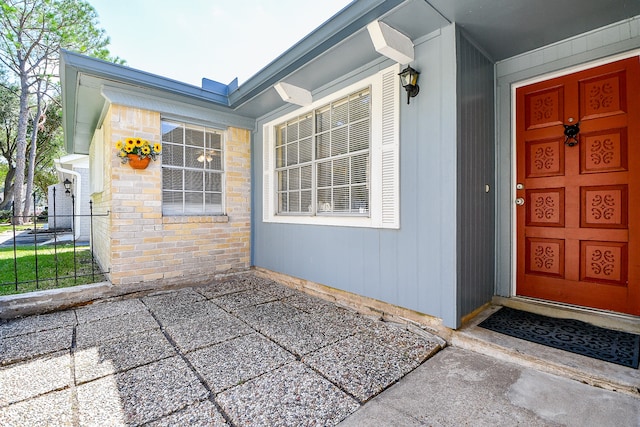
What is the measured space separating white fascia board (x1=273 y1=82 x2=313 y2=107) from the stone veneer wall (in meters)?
1.43

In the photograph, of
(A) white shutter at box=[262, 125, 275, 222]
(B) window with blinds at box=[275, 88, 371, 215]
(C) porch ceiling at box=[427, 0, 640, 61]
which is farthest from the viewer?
(A) white shutter at box=[262, 125, 275, 222]

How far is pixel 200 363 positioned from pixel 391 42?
9.39ft

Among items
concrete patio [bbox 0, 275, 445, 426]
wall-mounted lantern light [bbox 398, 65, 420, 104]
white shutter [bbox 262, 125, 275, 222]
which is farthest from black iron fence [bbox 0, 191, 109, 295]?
wall-mounted lantern light [bbox 398, 65, 420, 104]

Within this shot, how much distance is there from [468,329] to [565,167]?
1678 millimetres

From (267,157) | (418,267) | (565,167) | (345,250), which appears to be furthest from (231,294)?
(565,167)

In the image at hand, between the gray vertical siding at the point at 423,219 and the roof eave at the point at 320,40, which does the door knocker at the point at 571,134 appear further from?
the roof eave at the point at 320,40

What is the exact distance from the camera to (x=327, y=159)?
3586 mm

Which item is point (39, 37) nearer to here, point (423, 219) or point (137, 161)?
point (137, 161)

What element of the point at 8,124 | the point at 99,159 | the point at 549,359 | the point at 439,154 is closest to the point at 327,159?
the point at 439,154

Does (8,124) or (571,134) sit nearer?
(571,134)

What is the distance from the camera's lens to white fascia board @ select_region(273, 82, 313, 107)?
3520mm

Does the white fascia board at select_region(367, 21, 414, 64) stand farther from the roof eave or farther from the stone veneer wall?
the stone veneer wall

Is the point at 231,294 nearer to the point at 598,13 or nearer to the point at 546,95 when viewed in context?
the point at 546,95

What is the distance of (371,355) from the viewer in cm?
220
